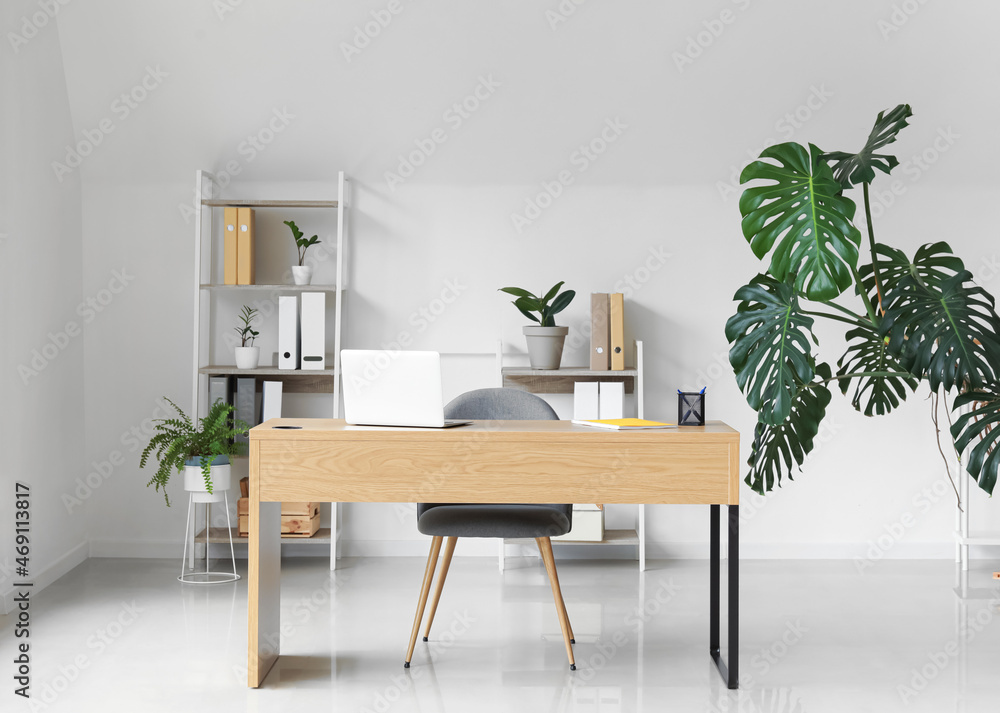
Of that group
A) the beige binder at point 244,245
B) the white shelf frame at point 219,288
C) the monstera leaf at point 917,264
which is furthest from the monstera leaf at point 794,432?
the beige binder at point 244,245

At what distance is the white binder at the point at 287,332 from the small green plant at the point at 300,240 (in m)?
0.21

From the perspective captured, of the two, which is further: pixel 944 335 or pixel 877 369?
pixel 877 369

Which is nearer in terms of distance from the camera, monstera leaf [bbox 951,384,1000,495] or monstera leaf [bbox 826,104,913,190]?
monstera leaf [bbox 951,384,1000,495]

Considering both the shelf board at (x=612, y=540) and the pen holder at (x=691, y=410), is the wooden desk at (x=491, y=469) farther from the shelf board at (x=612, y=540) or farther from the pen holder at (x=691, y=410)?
the shelf board at (x=612, y=540)

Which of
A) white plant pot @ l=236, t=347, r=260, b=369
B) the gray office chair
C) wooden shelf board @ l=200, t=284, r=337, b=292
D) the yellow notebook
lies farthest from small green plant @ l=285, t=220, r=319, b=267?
the yellow notebook

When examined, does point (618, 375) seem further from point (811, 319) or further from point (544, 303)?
point (811, 319)

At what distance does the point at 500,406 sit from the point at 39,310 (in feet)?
6.47

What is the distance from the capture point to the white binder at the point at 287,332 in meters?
3.93

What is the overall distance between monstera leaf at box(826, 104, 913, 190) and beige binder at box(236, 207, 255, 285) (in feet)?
7.93

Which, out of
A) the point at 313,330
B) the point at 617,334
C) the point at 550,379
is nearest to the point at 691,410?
the point at 617,334

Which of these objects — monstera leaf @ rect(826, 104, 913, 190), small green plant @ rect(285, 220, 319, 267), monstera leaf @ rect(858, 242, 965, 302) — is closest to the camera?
monstera leaf @ rect(826, 104, 913, 190)

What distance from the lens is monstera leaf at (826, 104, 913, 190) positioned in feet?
9.10

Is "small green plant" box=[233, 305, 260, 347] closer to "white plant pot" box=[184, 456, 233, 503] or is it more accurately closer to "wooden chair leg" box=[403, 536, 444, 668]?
"white plant pot" box=[184, 456, 233, 503]

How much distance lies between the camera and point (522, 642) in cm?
294
